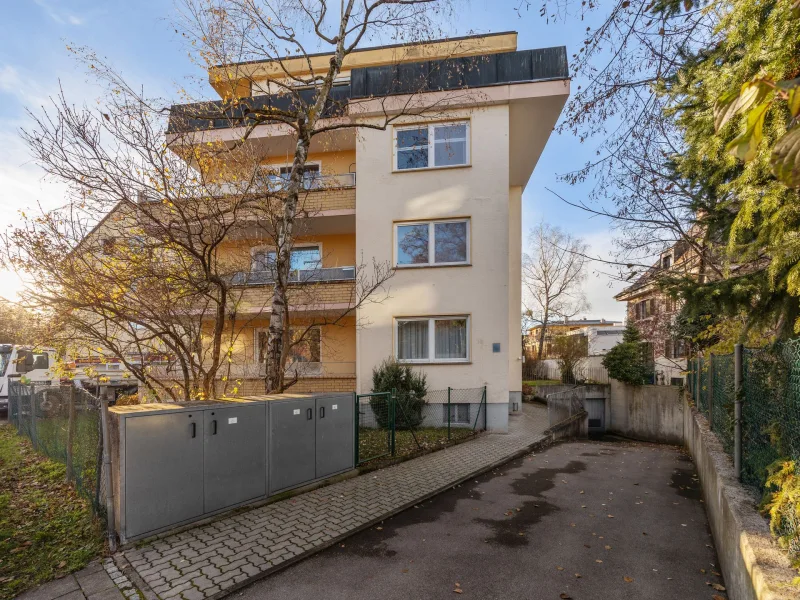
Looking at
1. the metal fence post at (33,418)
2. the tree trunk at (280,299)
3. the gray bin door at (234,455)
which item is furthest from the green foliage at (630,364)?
the metal fence post at (33,418)

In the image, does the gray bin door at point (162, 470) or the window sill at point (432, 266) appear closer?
the gray bin door at point (162, 470)

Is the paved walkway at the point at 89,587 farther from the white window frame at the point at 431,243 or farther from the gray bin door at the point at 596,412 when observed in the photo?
the gray bin door at the point at 596,412

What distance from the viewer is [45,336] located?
7.24 m

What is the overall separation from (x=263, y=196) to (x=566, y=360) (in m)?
19.7

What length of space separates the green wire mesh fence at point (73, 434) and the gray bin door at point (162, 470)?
59cm

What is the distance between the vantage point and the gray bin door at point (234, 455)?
18.2 ft

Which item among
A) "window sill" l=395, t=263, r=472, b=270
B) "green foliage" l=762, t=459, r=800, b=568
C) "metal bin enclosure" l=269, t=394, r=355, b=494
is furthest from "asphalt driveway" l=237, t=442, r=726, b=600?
"window sill" l=395, t=263, r=472, b=270

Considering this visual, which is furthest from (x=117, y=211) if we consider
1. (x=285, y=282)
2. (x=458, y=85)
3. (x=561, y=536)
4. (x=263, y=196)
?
(x=458, y=85)

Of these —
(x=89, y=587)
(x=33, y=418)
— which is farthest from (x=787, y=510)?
(x=33, y=418)

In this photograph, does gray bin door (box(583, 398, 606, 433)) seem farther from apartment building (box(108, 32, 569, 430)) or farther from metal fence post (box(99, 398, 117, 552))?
metal fence post (box(99, 398, 117, 552))

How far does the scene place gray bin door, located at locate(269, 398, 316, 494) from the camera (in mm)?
6326

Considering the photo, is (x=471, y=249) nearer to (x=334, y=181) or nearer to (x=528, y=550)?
(x=334, y=181)

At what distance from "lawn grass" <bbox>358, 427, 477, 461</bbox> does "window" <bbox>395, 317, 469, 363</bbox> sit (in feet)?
6.69

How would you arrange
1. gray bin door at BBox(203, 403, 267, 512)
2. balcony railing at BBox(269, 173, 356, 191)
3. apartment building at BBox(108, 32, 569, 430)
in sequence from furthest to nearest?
balcony railing at BBox(269, 173, 356, 191) → apartment building at BBox(108, 32, 569, 430) → gray bin door at BBox(203, 403, 267, 512)
